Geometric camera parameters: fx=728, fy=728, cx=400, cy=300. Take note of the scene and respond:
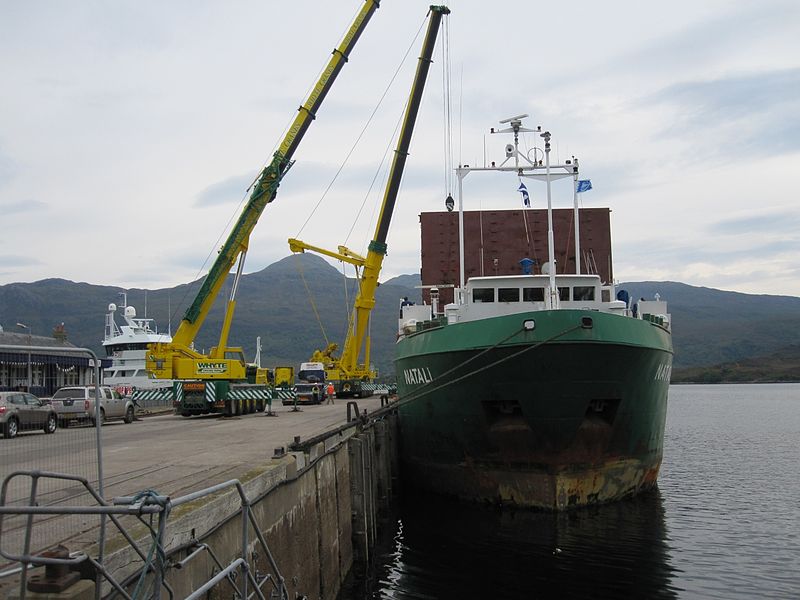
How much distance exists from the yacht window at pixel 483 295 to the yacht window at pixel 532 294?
890mm

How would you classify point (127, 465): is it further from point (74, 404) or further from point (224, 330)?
point (224, 330)

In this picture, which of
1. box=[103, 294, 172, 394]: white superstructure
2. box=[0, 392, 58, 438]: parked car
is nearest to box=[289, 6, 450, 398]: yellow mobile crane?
box=[103, 294, 172, 394]: white superstructure

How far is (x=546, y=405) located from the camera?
16422 millimetres

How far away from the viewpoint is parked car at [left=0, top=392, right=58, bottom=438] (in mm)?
20609

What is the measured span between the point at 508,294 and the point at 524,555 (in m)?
7.78

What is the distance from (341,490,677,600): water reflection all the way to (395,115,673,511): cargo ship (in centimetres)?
59

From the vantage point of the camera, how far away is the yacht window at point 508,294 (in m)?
20.3

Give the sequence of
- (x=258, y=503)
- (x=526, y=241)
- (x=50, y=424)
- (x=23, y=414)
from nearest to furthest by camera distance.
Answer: (x=258, y=503) → (x=23, y=414) → (x=50, y=424) → (x=526, y=241)

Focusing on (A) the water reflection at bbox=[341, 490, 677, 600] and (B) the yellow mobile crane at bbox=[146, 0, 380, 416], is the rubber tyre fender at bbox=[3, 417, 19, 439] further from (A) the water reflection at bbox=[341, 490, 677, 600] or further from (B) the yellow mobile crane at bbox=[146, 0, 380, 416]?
(A) the water reflection at bbox=[341, 490, 677, 600]

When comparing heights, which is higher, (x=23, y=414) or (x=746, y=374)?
(x=23, y=414)

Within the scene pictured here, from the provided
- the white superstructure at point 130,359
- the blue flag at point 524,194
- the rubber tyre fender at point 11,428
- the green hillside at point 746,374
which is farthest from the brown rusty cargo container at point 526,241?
the green hillside at point 746,374

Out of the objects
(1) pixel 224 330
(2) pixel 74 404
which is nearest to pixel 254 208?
(1) pixel 224 330

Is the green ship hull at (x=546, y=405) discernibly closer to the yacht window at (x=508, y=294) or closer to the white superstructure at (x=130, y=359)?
the yacht window at (x=508, y=294)

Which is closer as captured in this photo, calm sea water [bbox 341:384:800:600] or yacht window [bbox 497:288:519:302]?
calm sea water [bbox 341:384:800:600]
